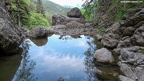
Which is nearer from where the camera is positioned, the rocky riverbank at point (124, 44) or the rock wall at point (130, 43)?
the rock wall at point (130, 43)

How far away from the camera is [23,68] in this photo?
11125 millimetres

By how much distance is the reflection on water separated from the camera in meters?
9.76

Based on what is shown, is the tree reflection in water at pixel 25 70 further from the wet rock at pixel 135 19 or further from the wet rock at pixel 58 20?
the wet rock at pixel 58 20

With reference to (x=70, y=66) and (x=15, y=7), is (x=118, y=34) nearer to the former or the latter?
(x=70, y=66)

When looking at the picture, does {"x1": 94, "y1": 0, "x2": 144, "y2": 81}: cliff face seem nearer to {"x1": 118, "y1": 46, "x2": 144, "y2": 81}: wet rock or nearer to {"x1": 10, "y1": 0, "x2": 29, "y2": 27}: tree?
{"x1": 118, "y1": 46, "x2": 144, "y2": 81}: wet rock

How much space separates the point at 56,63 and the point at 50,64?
45cm

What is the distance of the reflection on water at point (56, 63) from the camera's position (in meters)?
9.76

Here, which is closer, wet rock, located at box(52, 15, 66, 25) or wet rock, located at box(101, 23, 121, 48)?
wet rock, located at box(101, 23, 121, 48)

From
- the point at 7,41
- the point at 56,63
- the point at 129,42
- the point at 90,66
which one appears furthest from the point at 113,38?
the point at 7,41

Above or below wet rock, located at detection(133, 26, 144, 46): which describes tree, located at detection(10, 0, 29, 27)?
below

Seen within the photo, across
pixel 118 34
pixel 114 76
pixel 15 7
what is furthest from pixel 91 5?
pixel 15 7

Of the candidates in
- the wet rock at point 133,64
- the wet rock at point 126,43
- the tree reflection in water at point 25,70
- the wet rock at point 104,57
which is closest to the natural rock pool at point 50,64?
the tree reflection in water at point 25,70

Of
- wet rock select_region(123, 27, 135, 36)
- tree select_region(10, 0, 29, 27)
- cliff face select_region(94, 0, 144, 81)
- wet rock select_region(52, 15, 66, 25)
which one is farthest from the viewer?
wet rock select_region(52, 15, 66, 25)

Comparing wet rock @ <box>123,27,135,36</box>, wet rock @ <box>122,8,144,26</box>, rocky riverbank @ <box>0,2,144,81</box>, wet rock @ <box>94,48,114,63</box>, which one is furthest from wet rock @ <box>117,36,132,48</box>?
wet rock @ <box>94,48,114,63</box>
